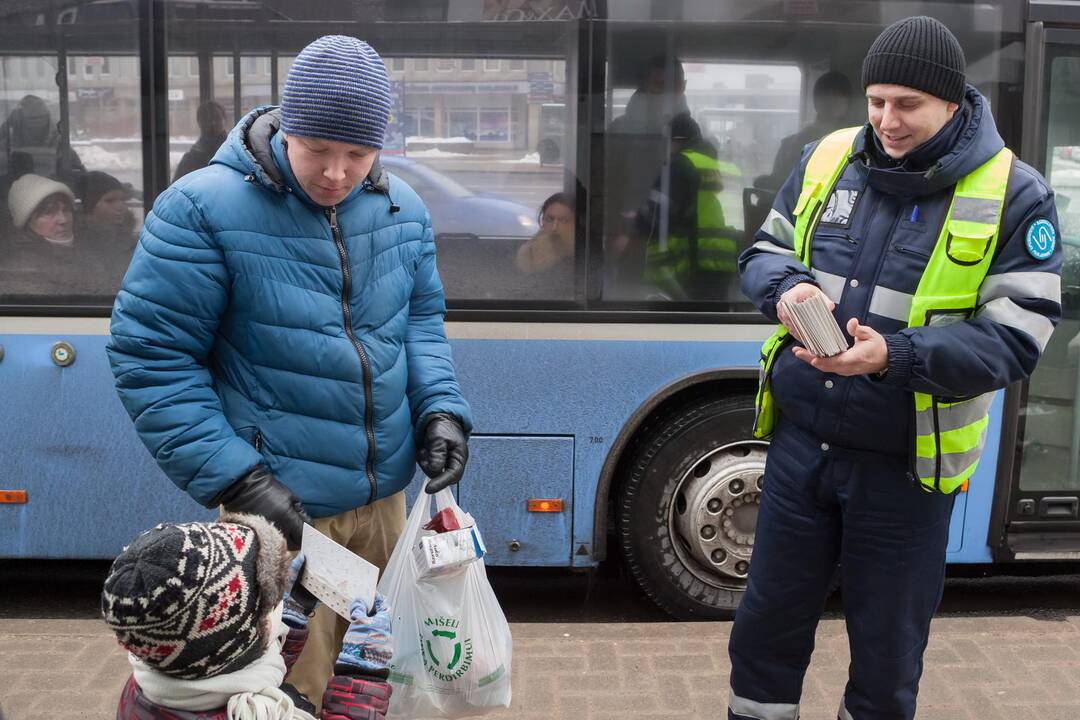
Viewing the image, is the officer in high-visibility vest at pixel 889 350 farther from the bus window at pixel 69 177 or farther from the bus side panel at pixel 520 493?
the bus window at pixel 69 177

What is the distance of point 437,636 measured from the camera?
108 inches

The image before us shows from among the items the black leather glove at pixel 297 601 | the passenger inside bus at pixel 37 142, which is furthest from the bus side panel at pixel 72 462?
the black leather glove at pixel 297 601

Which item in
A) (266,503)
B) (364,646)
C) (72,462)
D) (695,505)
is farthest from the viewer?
(695,505)

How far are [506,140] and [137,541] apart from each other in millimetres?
2773

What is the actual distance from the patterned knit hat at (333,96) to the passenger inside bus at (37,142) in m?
2.37

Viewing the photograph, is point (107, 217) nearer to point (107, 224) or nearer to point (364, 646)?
point (107, 224)

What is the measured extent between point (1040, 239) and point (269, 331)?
1.71 meters

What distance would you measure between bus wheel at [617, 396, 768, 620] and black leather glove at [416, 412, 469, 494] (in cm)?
197

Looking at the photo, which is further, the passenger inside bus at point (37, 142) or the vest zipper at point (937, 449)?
the passenger inside bus at point (37, 142)

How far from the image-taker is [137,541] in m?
1.88

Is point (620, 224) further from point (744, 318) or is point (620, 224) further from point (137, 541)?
point (137, 541)

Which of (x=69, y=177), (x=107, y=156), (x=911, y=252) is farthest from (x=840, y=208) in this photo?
(x=69, y=177)

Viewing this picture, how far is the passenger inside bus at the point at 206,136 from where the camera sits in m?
4.35

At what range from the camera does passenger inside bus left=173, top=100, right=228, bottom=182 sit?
435cm
